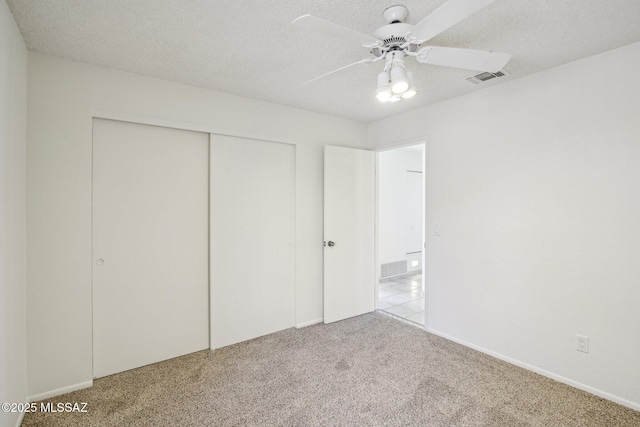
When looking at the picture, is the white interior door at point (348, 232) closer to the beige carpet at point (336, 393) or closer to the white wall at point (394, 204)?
the beige carpet at point (336, 393)

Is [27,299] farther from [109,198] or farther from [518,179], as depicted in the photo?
[518,179]

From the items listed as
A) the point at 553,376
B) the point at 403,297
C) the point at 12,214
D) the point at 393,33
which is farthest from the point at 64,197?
the point at 403,297

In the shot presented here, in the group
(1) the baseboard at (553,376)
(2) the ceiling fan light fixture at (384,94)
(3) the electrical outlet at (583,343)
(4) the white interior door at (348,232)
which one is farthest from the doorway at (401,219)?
(2) the ceiling fan light fixture at (384,94)

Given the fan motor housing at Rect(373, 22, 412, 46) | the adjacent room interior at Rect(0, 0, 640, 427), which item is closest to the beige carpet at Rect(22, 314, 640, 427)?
the adjacent room interior at Rect(0, 0, 640, 427)

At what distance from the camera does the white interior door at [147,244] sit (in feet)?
7.95

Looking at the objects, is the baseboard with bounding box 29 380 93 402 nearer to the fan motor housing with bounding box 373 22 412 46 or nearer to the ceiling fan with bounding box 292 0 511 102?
the ceiling fan with bounding box 292 0 511 102

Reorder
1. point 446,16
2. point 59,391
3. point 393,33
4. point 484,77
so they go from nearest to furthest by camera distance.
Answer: point 446,16, point 393,33, point 59,391, point 484,77

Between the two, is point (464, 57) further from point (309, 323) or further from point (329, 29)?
point (309, 323)

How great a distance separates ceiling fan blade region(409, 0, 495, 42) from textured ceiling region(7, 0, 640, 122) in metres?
0.25

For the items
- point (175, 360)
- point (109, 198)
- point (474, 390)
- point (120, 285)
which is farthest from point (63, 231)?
point (474, 390)

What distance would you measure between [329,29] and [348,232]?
259 centimetres

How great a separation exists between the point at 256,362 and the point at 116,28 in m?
2.70

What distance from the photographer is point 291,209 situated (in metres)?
3.42

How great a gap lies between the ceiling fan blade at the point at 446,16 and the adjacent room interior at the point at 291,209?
0.04ft
